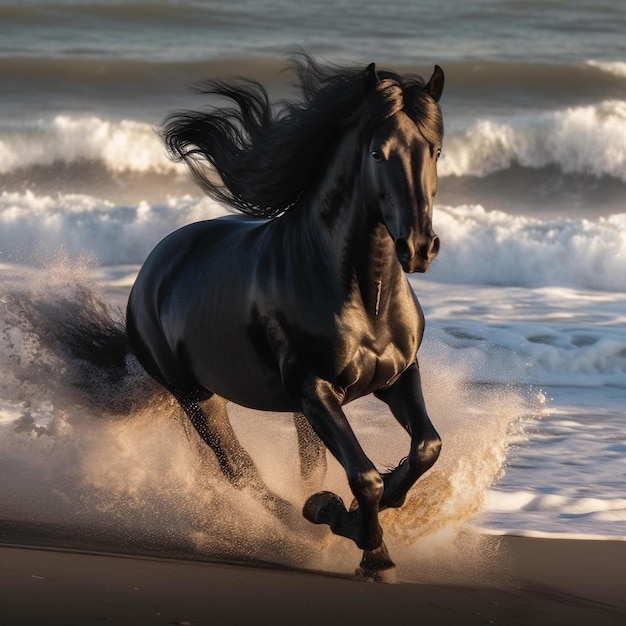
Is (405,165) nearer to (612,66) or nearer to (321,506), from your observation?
(321,506)

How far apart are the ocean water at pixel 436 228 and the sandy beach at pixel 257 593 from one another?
1.19ft

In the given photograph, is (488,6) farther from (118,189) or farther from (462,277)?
(462,277)

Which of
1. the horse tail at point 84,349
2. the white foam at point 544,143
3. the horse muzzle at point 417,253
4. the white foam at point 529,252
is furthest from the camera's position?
the white foam at point 544,143

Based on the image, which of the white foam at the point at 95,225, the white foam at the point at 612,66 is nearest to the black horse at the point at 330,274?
the white foam at the point at 95,225

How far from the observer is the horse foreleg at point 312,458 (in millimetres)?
4891

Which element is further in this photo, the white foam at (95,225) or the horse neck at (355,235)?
the white foam at (95,225)

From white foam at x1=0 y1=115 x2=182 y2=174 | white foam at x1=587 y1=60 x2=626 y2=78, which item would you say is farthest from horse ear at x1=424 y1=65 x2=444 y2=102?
white foam at x1=587 y1=60 x2=626 y2=78

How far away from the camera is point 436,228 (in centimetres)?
1412

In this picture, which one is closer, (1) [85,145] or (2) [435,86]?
(2) [435,86]

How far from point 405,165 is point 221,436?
1534 mm

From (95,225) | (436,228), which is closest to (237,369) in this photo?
(436,228)

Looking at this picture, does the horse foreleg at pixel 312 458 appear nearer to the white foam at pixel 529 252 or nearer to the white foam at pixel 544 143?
the white foam at pixel 529 252

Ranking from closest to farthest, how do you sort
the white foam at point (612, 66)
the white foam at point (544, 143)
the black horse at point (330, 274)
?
the black horse at point (330, 274), the white foam at point (544, 143), the white foam at point (612, 66)

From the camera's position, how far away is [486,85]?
2148cm
